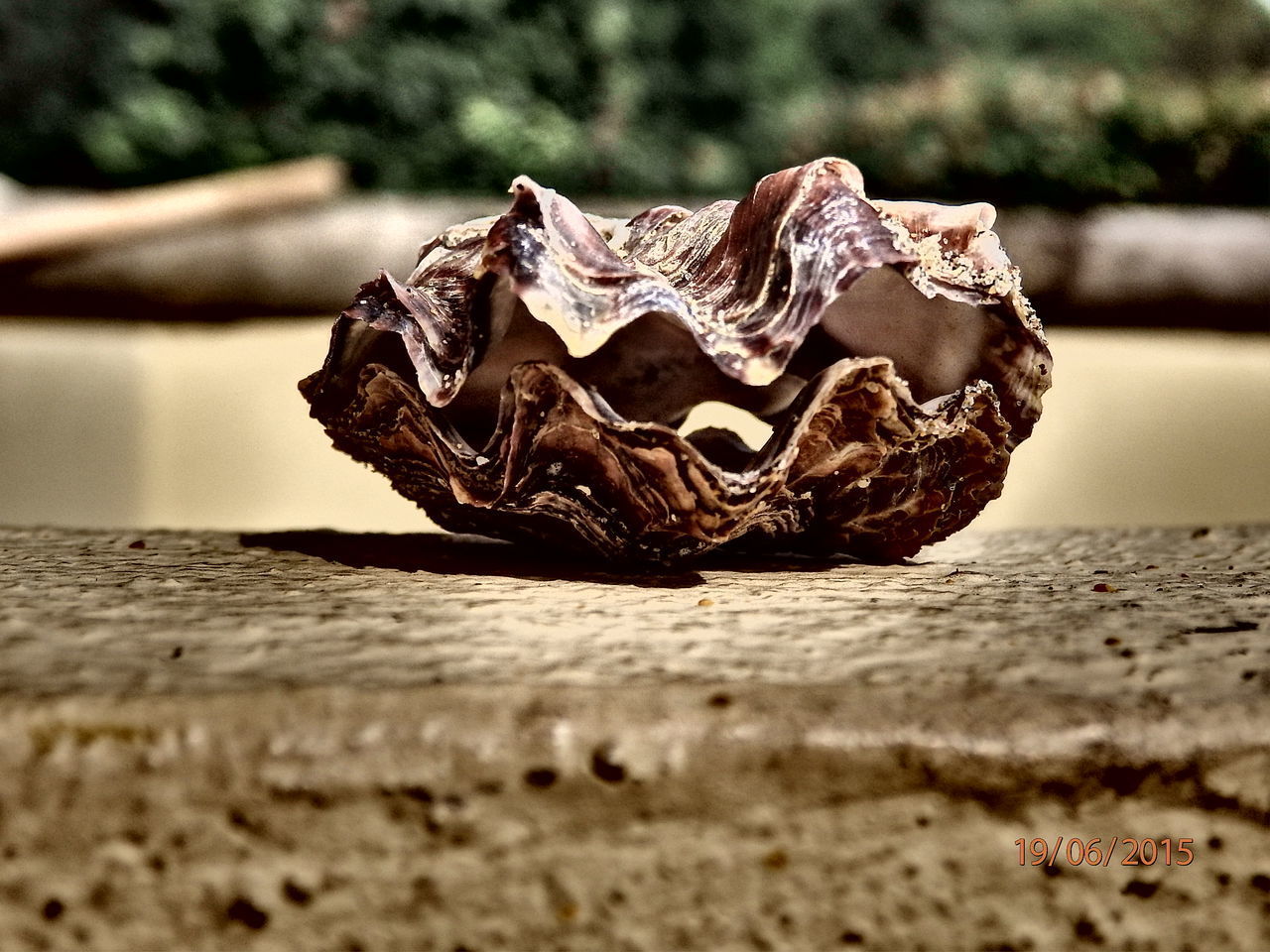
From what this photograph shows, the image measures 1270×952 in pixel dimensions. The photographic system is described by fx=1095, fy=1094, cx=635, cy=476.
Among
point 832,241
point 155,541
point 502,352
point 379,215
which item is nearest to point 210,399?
point 379,215

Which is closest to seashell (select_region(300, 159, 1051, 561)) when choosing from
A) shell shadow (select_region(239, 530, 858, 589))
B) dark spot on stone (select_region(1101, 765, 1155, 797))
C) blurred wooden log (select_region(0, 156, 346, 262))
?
shell shadow (select_region(239, 530, 858, 589))

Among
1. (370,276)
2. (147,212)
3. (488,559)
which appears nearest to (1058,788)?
(488,559)

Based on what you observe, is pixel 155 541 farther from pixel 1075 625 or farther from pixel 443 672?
pixel 1075 625

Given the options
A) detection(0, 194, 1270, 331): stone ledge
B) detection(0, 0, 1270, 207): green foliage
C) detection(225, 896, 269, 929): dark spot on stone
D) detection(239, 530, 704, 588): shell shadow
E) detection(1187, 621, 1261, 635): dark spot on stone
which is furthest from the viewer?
detection(0, 0, 1270, 207): green foliage

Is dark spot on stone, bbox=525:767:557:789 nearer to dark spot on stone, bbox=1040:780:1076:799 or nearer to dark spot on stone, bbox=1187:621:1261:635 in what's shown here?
dark spot on stone, bbox=1040:780:1076:799

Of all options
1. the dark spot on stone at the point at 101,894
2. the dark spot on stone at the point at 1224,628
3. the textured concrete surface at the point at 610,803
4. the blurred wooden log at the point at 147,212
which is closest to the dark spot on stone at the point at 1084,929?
the textured concrete surface at the point at 610,803

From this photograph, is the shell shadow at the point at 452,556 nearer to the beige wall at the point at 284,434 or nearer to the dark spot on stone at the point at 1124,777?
the dark spot on stone at the point at 1124,777
